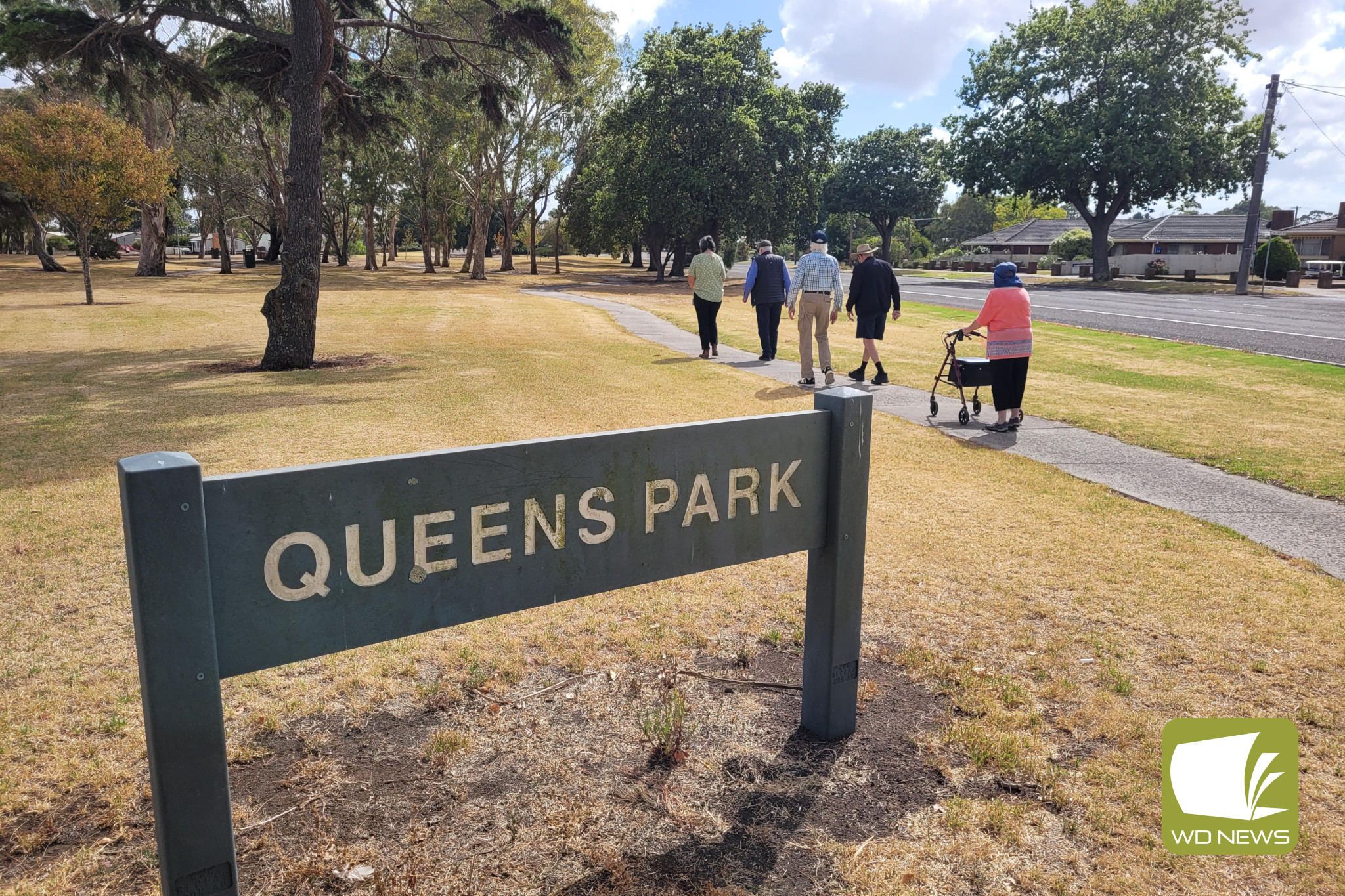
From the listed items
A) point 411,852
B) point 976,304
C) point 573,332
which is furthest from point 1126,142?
point 411,852

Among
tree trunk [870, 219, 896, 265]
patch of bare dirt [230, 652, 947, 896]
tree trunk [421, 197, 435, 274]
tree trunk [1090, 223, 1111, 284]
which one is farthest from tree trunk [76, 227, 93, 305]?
tree trunk [870, 219, 896, 265]

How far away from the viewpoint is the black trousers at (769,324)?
47.0 ft

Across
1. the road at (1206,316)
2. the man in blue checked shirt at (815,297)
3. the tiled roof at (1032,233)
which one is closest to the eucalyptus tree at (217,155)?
the road at (1206,316)

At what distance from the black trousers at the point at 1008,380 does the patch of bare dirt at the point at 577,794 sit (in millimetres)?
5953

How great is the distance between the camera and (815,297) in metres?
12.3

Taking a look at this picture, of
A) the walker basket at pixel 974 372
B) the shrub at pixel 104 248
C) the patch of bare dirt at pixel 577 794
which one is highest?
the shrub at pixel 104 248

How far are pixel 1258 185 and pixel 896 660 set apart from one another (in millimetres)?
43645

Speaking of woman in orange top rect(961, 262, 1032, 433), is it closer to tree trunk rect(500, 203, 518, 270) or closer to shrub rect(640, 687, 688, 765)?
shrub rect(640, 687, 688, 765)

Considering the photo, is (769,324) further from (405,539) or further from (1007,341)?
(405,539)

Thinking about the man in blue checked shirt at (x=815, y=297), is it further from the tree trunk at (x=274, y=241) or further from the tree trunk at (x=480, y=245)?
the tree trunk at (x=274, y=241)

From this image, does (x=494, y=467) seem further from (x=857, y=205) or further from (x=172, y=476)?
(x=857, y=205)

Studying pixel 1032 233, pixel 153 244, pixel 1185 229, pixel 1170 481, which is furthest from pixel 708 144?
pixel 1032 233

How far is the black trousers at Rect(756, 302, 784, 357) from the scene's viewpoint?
564 inches

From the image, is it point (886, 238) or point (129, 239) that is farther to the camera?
point (129, 239)
